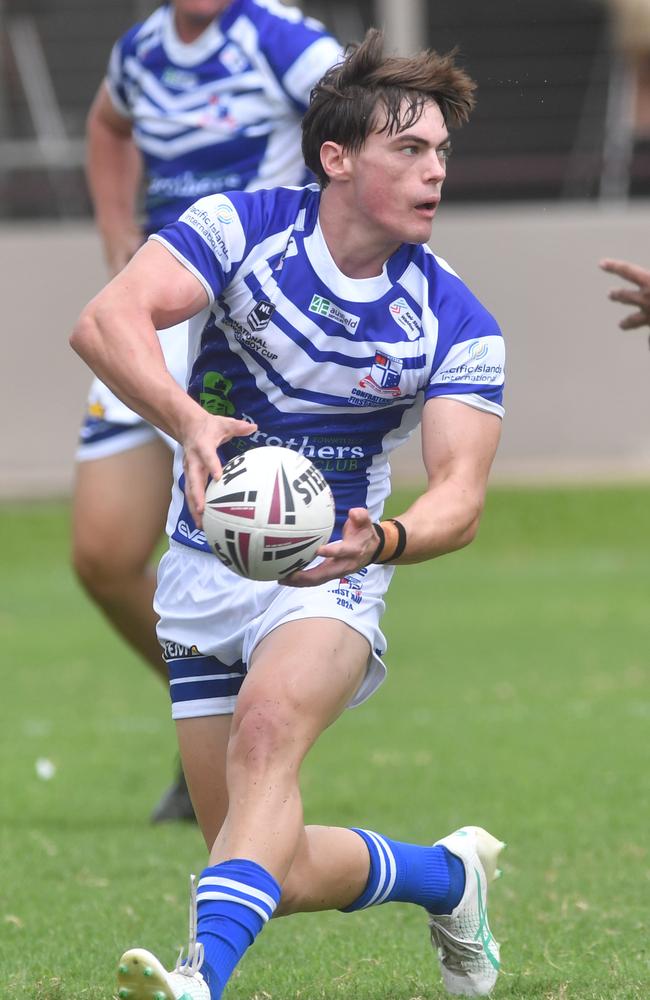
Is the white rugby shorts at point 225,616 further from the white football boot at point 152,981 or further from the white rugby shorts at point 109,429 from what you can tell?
the white rugby shorts at point 109,429

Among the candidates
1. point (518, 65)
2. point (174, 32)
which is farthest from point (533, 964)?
point (518, 65)

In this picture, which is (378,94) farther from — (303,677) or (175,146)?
(175,146)

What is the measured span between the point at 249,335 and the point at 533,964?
1.74m

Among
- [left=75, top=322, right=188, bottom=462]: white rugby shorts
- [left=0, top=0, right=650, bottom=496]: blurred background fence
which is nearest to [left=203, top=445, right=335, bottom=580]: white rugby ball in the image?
[left=75, top=322, right=188, bottom=462]: white rugby shorts

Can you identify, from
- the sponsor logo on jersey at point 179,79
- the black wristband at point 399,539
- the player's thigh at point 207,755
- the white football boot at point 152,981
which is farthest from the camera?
the sponsor logo on jersey at point 179,79

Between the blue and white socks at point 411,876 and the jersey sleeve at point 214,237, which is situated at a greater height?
the jersey sleeve at point 214,237

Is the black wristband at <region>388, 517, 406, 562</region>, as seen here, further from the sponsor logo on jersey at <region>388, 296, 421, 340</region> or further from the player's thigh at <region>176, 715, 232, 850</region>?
the player's thigh at <region>176, 715, 232, 850</region>

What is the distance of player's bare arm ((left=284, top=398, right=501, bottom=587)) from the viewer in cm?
342

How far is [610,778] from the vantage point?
698 centimetres

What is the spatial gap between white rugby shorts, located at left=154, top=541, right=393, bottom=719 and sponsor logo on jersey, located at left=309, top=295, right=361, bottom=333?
57 cm

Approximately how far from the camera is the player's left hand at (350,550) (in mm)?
3382

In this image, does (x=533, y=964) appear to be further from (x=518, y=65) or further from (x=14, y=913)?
Result: (x=518, y=65)

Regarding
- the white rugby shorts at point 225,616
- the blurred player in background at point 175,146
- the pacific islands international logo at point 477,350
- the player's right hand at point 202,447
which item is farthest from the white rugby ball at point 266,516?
the blurred player in background at point 175,146

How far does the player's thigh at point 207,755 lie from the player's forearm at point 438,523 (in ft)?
2.27
